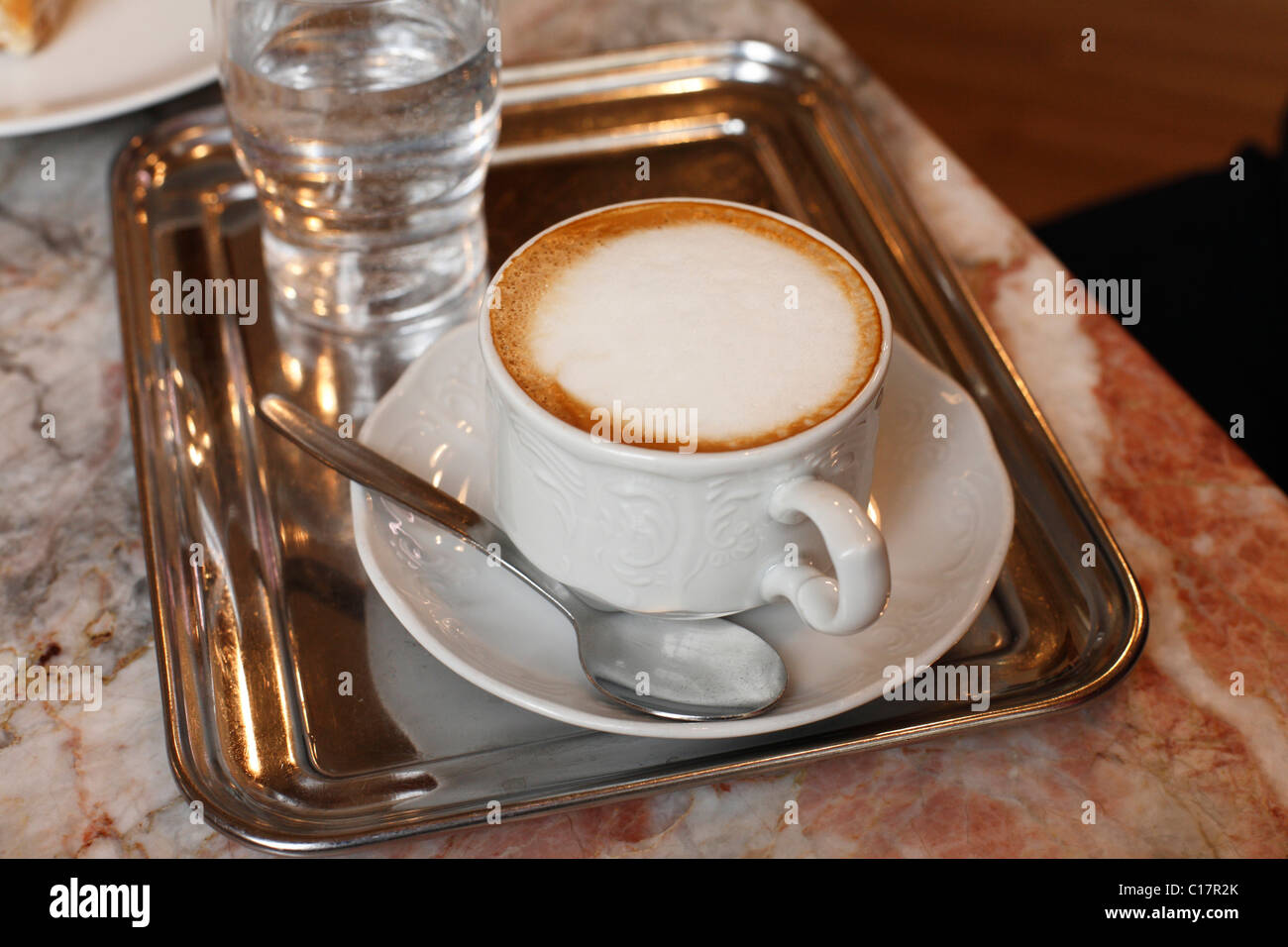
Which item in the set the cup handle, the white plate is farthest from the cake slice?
the cup handle

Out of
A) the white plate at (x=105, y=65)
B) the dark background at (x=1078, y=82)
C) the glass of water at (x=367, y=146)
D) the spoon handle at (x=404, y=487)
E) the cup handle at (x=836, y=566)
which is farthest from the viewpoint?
the dark background at (x=1078, y=82)

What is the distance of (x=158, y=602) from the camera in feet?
1.92

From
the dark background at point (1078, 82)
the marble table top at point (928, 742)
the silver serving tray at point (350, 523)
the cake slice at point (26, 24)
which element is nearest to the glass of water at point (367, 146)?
the silver serving tray at point (350, 523)

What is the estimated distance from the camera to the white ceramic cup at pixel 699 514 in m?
0.47

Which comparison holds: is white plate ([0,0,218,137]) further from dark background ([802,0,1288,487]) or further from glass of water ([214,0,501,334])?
dark background ([802,0,1288,487])

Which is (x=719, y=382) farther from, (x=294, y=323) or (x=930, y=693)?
(x=294, y=323)

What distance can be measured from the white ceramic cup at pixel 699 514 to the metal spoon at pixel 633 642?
13mm

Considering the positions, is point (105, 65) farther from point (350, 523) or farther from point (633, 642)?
point (633, 642)

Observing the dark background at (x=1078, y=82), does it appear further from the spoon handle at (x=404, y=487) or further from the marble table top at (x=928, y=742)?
the spoon handle at (x=404, y=487)

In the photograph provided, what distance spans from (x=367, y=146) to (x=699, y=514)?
37cm

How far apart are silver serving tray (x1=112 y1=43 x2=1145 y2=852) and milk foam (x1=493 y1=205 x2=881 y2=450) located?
0.48ft

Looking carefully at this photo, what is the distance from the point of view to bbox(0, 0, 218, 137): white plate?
0.83m
